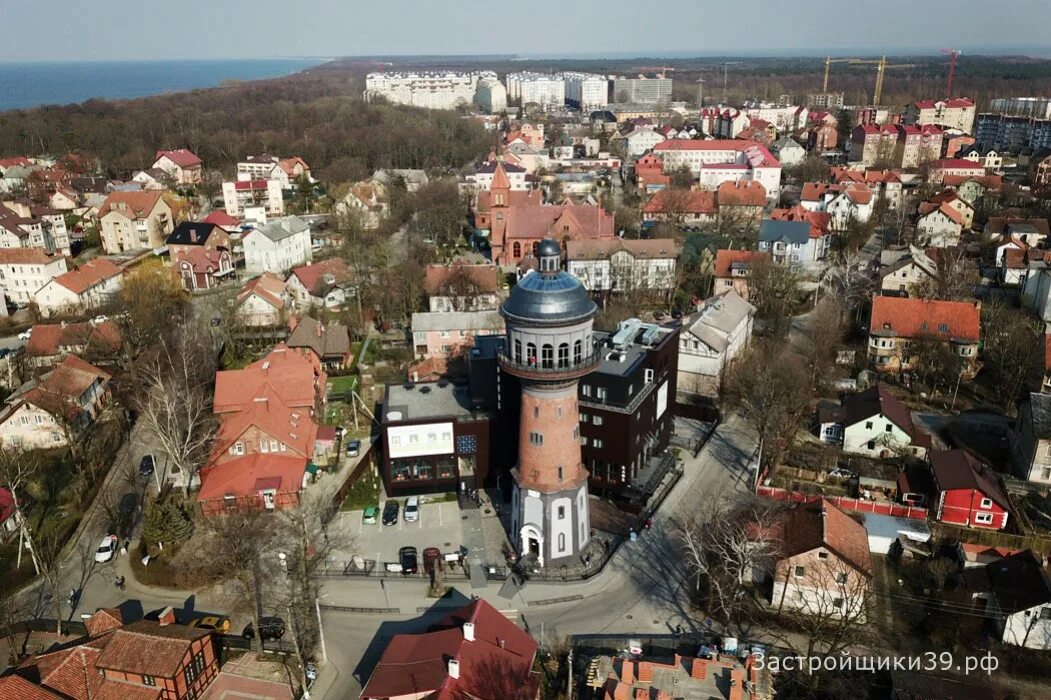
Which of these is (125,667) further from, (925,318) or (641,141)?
(641,141)

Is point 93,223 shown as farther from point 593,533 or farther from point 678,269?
point 593,533

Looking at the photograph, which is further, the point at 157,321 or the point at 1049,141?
the point at 1049,141

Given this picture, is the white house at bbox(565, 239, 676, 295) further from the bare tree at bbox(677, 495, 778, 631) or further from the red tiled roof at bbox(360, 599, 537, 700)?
the red tiled roof at bbox(360, 599, 537, 700)

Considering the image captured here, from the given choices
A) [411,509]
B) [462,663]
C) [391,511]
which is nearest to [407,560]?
[411,509]

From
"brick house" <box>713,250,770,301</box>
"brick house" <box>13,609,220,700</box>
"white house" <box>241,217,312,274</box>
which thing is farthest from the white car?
"brick house" <box>713,250,770,301</box>

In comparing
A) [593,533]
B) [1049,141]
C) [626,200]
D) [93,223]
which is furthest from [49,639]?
[1049,141]

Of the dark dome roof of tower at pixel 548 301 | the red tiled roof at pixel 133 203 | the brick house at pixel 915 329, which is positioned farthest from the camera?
the red tiled roof at pixel 133 203

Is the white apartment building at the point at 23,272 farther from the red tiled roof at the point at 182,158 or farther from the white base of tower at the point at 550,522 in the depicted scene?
the white base of tower at the point at 550,522

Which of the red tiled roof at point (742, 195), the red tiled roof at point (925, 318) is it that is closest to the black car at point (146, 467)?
the red tiled roof at point (925, 318)
